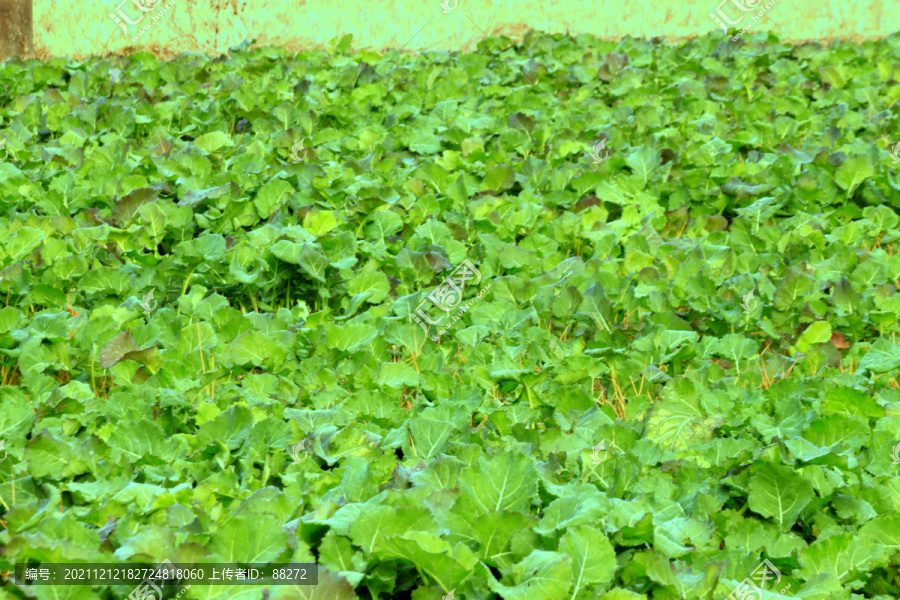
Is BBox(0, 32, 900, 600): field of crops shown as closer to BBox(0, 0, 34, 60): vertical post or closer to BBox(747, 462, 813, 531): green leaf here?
BBox(747, 462, 813, 531): green leaf

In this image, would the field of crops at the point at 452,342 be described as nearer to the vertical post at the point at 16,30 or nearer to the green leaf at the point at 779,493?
the green leaf at the point at 779,493

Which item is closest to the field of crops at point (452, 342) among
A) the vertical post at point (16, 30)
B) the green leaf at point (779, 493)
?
the green leaf at point (779, 493)

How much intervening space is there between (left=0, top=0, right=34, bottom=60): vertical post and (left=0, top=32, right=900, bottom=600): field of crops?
53.1 inches

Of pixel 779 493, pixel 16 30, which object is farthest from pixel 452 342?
pixel 16 30

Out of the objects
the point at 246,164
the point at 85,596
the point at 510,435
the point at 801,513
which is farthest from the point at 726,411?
the point at 246,164

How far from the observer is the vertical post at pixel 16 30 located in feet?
21.4

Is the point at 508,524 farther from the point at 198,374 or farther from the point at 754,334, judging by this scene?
the point at 754,334

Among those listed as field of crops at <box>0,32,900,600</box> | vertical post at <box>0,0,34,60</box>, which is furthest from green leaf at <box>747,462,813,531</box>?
vertical post at <box>0,0,34,60</box>

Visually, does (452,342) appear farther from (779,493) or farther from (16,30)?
(16,30)

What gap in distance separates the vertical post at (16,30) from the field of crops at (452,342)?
135 centimetres

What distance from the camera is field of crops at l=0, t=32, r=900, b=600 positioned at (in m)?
1.72

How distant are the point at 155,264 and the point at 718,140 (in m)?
2.87

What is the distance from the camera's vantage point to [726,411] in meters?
2.31

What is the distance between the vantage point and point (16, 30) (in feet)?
21.5
